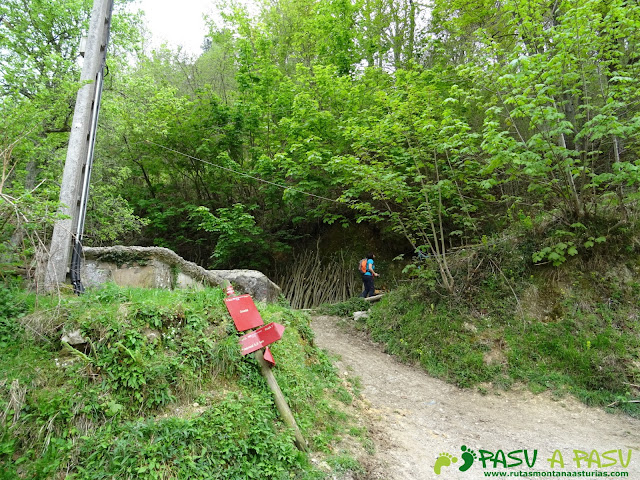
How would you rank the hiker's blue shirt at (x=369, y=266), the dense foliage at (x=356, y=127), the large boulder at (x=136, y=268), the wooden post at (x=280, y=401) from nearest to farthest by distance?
the wooden post at (x=280, y=401) → the large boulder at (x=136, y=268) → the dense foliage at (x=356, y=127) → the hiker's blue shirt at (x=369, y=266)

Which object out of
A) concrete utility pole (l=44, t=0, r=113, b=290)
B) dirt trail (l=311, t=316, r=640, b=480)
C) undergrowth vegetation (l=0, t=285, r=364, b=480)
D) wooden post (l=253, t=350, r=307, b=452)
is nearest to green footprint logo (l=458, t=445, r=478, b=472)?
dirt trail (l=311, t=316, r=640, b=480)

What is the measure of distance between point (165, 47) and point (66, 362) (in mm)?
15599

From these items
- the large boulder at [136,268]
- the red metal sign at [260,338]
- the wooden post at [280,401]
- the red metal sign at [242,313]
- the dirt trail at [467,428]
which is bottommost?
the dirt trail at [467,428]

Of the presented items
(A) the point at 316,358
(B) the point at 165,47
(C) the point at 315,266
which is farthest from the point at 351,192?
Result: (B) the point at 165,47

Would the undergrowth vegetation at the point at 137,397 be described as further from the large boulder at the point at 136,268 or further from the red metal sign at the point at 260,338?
the large boulder at the point at 136,268

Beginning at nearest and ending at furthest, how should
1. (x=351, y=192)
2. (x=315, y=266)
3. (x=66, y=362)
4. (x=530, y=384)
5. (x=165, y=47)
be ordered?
(x=66, y=362) → (x=530, y=384) → (x=351, y=192) → (x=315, y=266) → (x=165, y=47)

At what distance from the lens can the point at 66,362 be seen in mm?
3094

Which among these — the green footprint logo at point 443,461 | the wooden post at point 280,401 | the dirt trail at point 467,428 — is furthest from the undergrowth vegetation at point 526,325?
the wooden post at point 280,401

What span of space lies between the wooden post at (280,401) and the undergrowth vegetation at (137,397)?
8cm

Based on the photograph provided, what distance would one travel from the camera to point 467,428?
5.06 meters

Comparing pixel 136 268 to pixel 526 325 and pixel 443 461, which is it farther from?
pixel 526 325

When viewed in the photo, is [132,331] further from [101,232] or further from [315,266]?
[315,266]

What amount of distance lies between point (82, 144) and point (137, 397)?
3.57 m

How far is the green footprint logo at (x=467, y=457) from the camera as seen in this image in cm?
405
